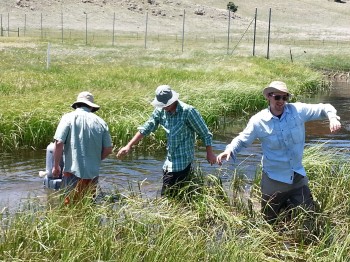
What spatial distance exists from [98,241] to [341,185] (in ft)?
13.2

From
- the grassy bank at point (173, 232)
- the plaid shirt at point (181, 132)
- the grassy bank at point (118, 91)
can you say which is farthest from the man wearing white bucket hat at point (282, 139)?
the grassy bank at point (118, 91)

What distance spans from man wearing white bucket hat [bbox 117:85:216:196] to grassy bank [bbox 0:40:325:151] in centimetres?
595

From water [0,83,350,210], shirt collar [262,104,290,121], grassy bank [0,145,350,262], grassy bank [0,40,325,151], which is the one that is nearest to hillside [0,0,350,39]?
grassy bank [0,40,325,151]

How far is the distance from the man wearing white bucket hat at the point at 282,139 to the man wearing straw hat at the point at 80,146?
1733 millimetres

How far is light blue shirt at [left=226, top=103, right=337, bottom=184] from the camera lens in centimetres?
660

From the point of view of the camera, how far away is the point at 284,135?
659 centimetres

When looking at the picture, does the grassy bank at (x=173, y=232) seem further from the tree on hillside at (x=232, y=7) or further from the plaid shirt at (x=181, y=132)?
the tree on hillside at (x=232, y=7)

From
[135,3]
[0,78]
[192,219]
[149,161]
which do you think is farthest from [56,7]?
[192,219]

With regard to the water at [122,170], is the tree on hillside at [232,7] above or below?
above

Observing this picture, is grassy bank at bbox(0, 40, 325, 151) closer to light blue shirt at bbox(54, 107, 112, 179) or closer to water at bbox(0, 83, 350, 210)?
water at bbox(0, 83, 350, 210)

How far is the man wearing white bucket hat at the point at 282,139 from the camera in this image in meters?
6.58

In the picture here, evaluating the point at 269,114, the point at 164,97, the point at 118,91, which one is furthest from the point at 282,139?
the point at 118,91

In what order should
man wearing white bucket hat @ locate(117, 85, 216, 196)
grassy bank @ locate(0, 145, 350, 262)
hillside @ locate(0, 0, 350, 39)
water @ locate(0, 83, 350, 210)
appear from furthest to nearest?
hillside @ locate(0, 0, 350, 39)
water @ locate(0, 83, 350, 210)
man wearing white bucket hat @ locate(117, 85, 216, 196)
grassy bank @ locate(0, 145, 350, 262)

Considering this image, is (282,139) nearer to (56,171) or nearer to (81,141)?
(81,141)
